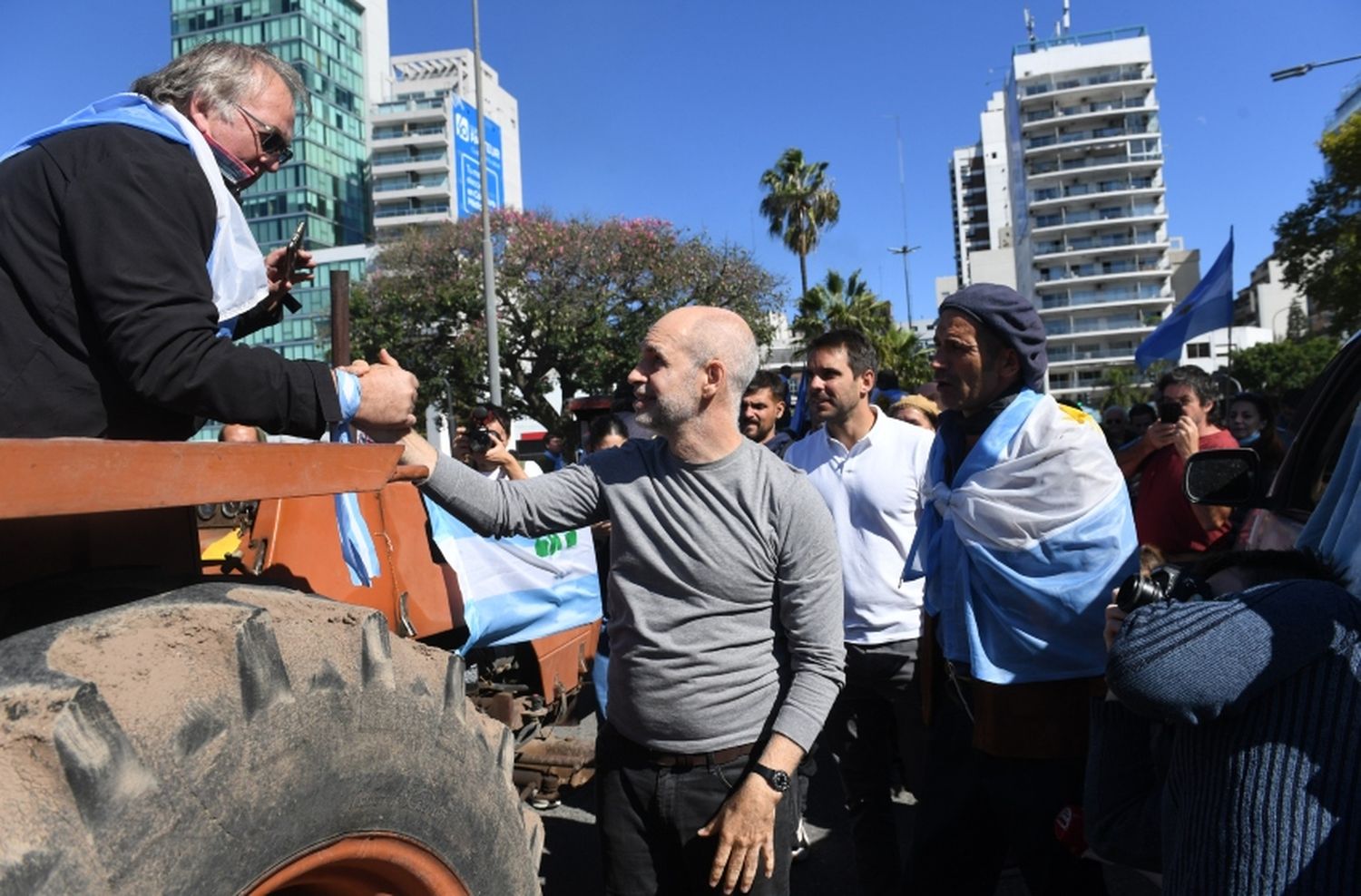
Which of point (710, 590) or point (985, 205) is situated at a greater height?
point (985, 205)

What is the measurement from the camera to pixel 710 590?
247 cm

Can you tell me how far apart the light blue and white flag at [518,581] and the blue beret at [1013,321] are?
2.22m

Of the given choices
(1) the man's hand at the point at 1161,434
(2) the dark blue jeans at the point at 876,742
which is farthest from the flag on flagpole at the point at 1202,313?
(2) the dark blue jeans at the point at 876,742

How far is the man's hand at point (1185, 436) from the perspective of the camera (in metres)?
4.90

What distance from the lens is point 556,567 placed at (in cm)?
504

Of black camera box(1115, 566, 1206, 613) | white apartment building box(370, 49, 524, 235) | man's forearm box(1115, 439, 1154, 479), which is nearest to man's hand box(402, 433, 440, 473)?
black camera box(1115, 566, 1206, 613)

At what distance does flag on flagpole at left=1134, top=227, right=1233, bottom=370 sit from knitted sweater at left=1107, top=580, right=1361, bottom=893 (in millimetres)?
9879

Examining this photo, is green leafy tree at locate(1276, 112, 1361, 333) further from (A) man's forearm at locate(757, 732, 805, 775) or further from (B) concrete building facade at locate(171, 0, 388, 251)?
(B) concrete building facade at locate(171, 0, 388, 251)

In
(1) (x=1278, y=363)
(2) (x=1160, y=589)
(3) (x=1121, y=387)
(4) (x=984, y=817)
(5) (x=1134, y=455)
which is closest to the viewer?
(2) (x=1160, y=589)

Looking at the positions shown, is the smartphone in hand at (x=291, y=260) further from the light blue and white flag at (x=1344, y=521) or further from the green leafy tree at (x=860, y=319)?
the green leafy tree at (x=860, y=319)

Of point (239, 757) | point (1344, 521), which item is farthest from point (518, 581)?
point (1344, 521)

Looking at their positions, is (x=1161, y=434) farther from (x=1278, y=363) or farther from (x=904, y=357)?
(x=1278, y=363)

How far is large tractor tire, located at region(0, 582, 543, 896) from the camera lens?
44.8 inches

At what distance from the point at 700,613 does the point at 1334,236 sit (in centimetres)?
2429
